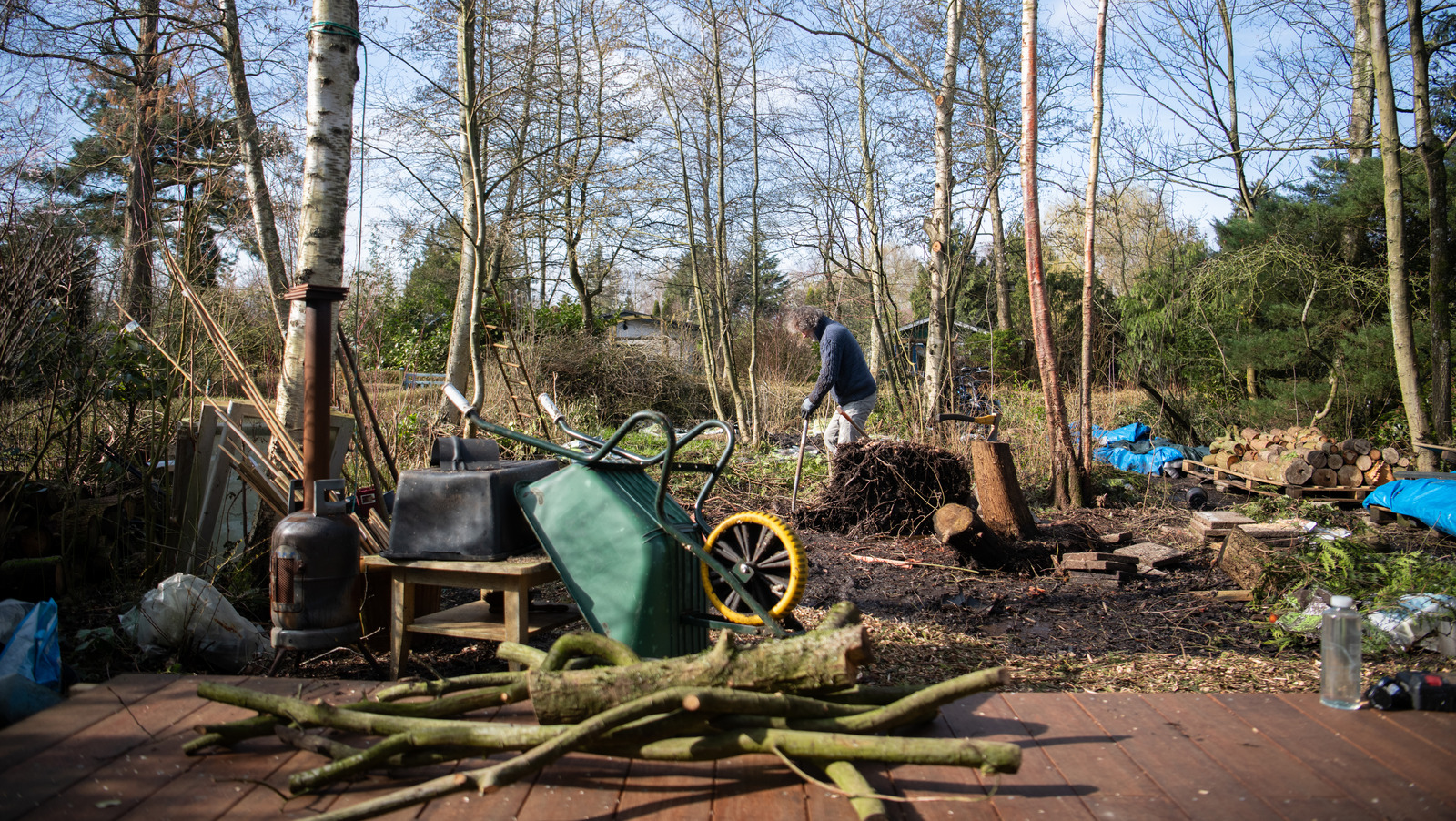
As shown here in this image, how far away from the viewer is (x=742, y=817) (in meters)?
1.85

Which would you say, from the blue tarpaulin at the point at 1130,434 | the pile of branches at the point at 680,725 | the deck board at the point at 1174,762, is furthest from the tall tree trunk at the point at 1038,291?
the pile of branches at the point at 680,725

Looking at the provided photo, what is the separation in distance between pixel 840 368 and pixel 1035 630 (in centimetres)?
320

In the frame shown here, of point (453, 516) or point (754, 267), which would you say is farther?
point (754, 267)

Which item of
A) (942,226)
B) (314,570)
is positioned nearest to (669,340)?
(942,226)

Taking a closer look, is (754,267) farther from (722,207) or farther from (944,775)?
(944,775)

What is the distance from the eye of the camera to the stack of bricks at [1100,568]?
4932mm

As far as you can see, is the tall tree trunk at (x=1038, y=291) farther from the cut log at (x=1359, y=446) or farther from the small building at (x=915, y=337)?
the cut log at (x=1359, y=446)

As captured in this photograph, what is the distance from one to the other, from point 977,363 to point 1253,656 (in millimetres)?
13773

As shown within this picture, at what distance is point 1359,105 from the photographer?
12086mm

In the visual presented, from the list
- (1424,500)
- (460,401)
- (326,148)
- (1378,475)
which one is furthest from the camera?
(1378,475)

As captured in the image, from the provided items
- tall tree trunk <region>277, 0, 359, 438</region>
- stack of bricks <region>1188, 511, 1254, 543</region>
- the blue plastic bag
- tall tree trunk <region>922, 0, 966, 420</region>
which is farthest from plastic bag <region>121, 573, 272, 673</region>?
tall tree trunk <region>922, 0, 966, 420</region>

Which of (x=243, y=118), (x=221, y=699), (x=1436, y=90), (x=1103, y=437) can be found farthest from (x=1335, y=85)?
(x=221, y=699)

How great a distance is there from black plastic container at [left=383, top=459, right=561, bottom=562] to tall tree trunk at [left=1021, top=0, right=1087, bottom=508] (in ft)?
18.3

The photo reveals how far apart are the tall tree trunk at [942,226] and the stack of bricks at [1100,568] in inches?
127
